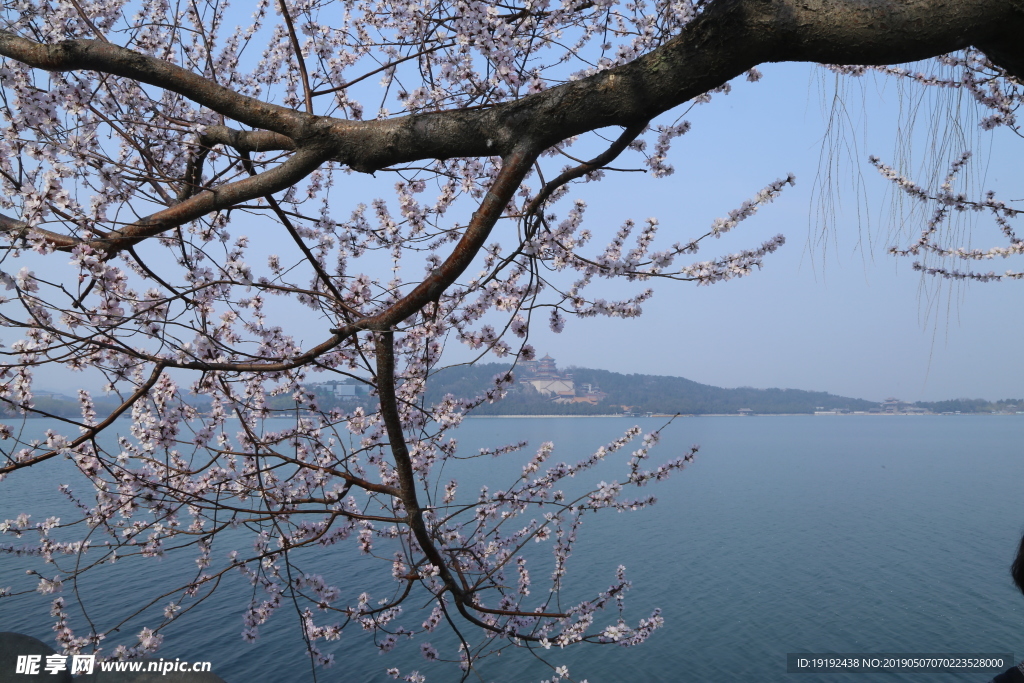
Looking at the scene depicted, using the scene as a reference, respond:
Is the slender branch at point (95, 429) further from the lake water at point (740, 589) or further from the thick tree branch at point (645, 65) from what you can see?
the lake water at point (740, 589)

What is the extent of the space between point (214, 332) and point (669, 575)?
15.9m

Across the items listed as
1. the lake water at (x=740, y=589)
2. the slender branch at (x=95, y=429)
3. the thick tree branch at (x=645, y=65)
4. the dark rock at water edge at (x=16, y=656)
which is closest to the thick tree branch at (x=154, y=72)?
the thick tree branch at (x=645, y=65)

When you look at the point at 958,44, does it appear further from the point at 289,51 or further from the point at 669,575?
the point at 669,575

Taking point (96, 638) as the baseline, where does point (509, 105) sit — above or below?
above

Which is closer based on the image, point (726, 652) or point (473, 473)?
point (726, 652)

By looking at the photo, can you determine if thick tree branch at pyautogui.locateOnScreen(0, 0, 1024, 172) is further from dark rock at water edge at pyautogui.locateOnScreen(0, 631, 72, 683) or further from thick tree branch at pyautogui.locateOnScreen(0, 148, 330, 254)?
dark rock at water edge at pyautogui.locateOnScreen(0, 631, 72, 683)

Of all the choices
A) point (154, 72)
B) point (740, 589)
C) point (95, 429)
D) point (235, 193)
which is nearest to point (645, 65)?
point (235, 193)

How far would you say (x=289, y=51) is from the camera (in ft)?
16.8

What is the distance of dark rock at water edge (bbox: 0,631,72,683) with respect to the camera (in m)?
7.23

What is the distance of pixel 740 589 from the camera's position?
16.0 m

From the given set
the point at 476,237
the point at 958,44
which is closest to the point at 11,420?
the point at 476,237

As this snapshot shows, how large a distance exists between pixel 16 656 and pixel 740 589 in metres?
14.9

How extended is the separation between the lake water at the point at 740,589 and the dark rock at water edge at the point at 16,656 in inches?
126

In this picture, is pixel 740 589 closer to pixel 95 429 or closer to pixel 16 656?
pixel 16 656
